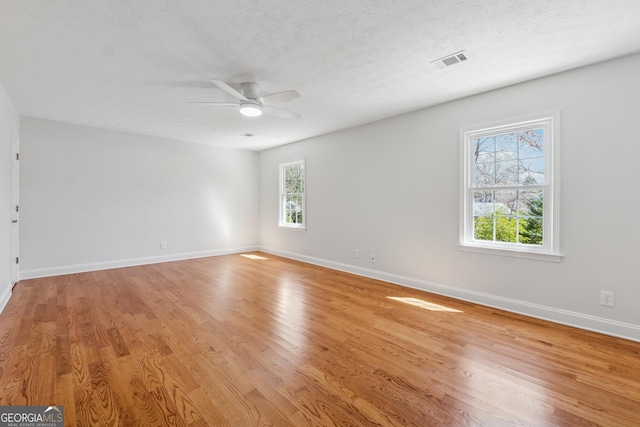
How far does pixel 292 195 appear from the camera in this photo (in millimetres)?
6340

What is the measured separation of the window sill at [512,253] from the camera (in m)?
2.93

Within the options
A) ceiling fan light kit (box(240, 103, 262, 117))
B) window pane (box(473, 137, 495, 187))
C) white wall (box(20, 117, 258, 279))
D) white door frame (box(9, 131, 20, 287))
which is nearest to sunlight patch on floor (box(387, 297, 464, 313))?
window pane (box(473, 137, 495, 187))

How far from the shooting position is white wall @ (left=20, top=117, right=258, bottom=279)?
449 cm

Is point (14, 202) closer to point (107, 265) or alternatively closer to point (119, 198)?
point (119, 198)

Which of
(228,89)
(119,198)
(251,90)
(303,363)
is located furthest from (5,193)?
(303,363)

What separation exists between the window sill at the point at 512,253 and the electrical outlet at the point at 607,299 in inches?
16.6

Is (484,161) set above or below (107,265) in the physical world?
above

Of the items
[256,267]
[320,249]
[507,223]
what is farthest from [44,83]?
[507,223]

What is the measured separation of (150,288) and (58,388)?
7.52 ft

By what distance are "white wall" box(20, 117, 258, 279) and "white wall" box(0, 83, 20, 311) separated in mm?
906

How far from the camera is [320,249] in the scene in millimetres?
5578

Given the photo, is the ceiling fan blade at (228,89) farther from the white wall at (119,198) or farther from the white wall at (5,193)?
the white wall at (119,198)

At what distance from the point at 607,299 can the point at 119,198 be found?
273 inches

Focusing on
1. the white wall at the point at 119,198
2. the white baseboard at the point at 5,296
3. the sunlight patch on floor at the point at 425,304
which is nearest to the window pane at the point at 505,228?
the sunlight patch on floor at the point at 425,304
